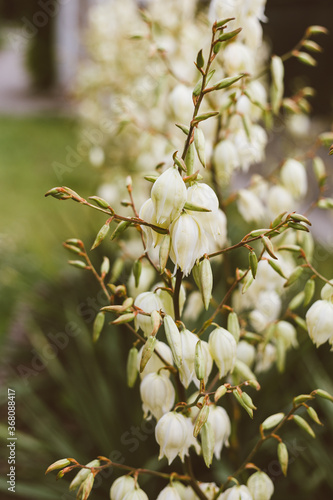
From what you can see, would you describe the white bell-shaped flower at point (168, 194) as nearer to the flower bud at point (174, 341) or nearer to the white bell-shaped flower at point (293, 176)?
the flower bud at point (174, 341)

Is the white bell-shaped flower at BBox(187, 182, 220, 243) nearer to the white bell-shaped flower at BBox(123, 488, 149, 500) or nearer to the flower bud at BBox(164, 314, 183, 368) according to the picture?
the flower bud at BBox(164, 314, 183, 368)

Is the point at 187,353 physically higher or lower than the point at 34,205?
higher

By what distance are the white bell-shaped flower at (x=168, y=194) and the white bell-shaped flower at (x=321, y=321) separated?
0.87ft

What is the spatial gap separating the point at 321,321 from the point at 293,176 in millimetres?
435

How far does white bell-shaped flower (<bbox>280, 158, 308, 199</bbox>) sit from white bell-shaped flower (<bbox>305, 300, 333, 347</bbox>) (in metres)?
0.40

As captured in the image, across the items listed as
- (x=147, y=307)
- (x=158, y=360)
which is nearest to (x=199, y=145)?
(x=147, y=307)

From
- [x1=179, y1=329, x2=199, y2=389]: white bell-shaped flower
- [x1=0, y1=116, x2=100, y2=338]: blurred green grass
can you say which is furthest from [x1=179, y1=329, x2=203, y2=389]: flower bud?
[x1=0, y1=116, x2=100, y2=338]: blurred green grass

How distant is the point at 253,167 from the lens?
5.32 meters

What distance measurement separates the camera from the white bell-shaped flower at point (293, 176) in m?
1.16

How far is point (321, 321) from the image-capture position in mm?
806

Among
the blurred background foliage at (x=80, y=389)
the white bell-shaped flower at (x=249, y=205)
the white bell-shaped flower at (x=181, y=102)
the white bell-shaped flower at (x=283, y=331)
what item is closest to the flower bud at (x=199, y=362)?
the white bell-shaped flower at (x=283, y=331)

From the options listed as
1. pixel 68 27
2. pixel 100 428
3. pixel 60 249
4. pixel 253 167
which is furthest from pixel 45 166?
pixel 100 428

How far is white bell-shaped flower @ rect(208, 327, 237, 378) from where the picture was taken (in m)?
0.77

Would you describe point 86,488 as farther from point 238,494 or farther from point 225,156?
point 225,156
